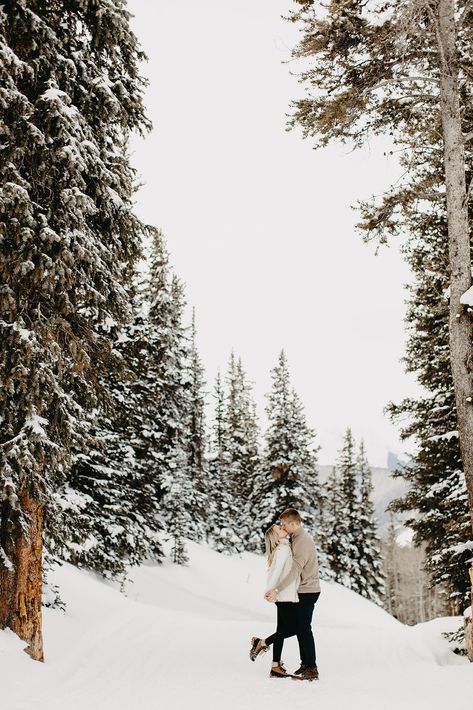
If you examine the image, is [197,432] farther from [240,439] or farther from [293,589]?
[293,589]

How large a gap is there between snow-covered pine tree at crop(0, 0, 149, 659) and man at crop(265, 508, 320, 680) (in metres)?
3.08

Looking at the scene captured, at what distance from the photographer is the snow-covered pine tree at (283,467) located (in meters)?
35.3

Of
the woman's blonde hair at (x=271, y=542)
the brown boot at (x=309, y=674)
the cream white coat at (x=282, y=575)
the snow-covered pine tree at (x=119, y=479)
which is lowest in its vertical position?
the brown boot at (x=309, y=674)

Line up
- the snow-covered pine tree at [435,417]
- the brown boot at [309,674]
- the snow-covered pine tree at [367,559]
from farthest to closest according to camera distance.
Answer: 1. the snow-covered pine tree at [367,559]
2. the snow-covered pine tree at [435,417]
3. the brown boot at [309,674]

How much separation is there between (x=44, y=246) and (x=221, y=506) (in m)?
34.7

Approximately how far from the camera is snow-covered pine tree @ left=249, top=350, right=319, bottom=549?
35281 millimetres

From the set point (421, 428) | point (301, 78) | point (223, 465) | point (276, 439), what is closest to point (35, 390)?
point (301, 78)

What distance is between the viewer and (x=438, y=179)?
10.4 meters

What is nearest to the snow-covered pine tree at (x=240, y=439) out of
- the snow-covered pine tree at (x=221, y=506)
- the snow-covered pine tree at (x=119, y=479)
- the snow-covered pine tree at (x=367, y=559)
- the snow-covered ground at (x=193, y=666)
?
the snow-covered pine tree at (x=221, y=506)

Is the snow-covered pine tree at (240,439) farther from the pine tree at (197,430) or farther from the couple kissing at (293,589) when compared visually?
the couple kissing at (293,589)

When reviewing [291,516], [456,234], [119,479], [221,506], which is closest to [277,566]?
[291,516]

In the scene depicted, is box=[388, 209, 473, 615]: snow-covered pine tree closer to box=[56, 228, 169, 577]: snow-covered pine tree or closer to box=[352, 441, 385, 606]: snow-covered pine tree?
box=[56, 228, 169, 577]: snow-covered pine tree

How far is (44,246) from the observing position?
720 cm

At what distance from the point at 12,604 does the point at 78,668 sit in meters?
1.37
